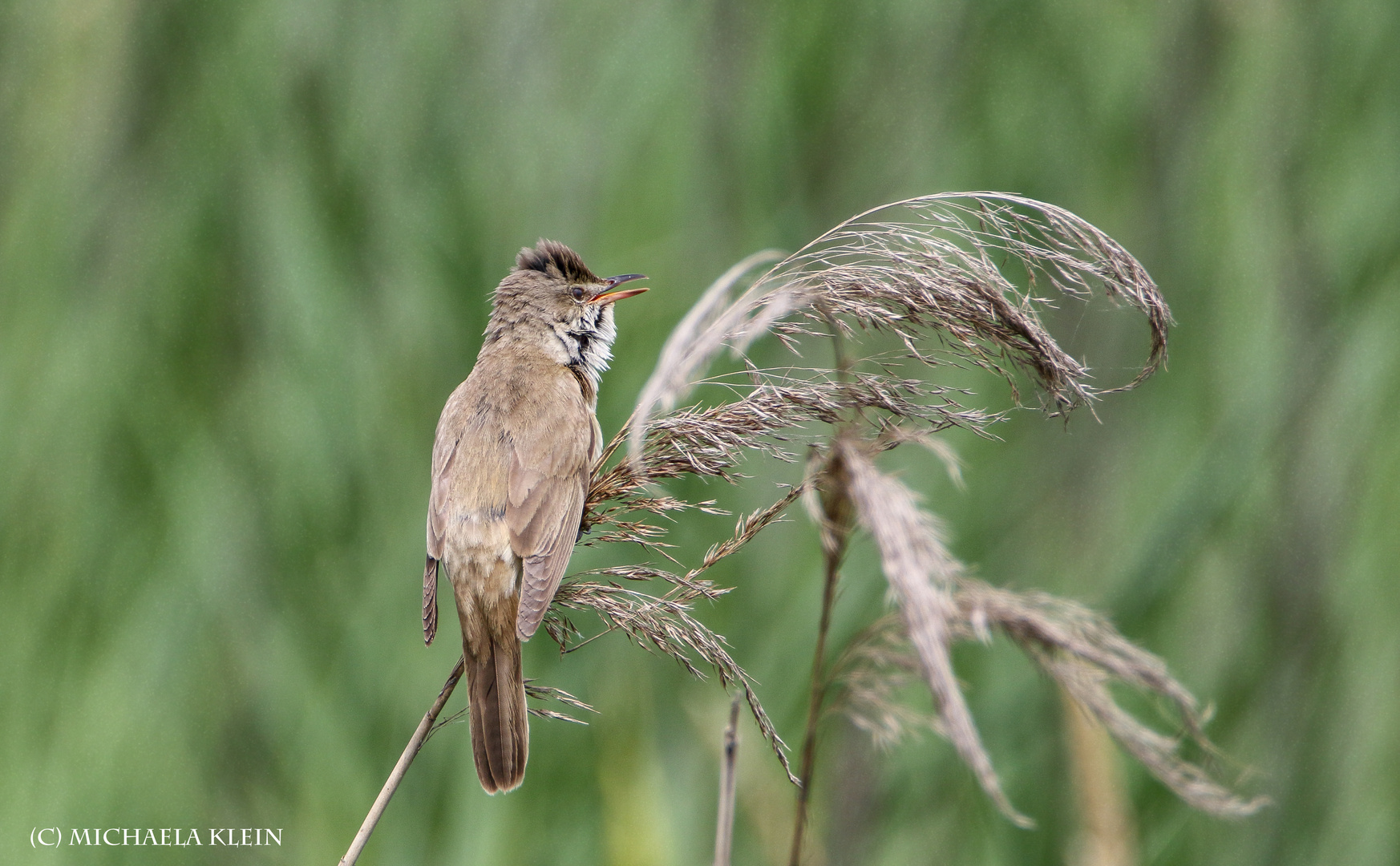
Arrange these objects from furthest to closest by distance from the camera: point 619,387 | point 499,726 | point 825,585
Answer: point 619,387 < point 499,726 < point 825,585

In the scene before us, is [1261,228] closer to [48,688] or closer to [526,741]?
[526,741]

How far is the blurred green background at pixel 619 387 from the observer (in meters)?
2.94

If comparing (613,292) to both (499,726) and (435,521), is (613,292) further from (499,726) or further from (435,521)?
(499,726)

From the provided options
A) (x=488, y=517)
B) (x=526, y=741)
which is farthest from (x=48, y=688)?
(x=526, y=741)

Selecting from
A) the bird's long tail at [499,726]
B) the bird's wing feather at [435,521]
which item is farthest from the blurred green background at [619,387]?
the bird's long tail at [499,726]

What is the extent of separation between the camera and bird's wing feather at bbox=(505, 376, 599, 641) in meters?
2.19

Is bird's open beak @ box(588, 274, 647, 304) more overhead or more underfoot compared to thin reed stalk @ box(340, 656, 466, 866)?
more overhead

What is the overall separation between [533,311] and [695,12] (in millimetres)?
1245

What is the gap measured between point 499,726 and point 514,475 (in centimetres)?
60

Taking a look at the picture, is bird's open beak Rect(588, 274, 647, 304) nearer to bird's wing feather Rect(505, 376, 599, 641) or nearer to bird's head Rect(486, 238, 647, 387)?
bird's head Rect(486, 238, 647, 387)

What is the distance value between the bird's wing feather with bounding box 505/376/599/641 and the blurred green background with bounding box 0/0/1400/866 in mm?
411

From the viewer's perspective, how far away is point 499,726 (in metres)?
2.06

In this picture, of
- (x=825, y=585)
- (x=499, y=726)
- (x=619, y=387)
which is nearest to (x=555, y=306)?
(x=619, y=387)

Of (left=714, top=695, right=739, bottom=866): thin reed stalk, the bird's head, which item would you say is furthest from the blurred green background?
(left=714, top=695, right=739, bottom=866): thin reed stalk
